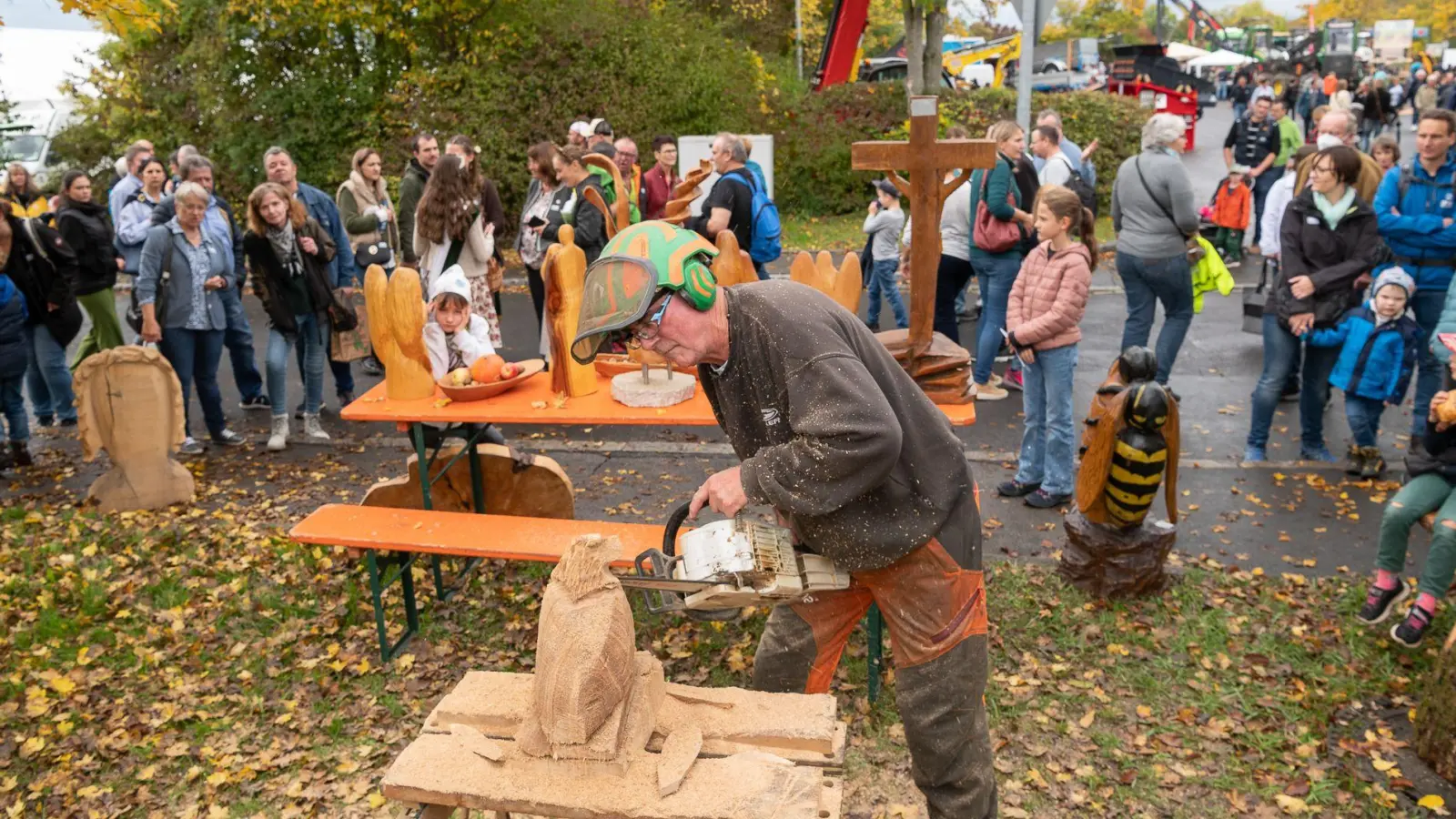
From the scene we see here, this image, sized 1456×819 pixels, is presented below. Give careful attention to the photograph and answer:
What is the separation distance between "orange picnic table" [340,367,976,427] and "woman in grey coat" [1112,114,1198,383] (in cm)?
258

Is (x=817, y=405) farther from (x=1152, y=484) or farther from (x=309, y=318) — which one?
(x=309, y=318)

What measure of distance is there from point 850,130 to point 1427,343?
11.5 metres

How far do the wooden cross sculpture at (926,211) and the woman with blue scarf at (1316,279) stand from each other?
2.45 metres

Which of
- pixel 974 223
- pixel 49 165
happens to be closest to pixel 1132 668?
pixel 974 223

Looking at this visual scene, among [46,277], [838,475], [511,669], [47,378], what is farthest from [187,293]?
[838,475]

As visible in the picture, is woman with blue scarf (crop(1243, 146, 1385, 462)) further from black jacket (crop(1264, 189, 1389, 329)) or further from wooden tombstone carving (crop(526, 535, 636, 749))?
wooden tombstone carving (crop(526, 535, 636, 749))

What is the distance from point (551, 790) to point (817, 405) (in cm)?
118

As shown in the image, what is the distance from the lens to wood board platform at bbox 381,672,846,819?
104 inches

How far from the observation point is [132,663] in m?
4.71

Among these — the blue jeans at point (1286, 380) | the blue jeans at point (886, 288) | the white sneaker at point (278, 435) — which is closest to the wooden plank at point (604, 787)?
the blue jeans at point (1286, 380)

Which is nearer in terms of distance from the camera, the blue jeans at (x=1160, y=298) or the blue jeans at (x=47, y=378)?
the blue jeans at (x=1160, y=298)

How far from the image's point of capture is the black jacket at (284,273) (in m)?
7.00

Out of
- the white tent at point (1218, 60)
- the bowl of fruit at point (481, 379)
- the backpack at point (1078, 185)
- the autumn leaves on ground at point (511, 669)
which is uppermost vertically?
the white tent at point (1218, 60)

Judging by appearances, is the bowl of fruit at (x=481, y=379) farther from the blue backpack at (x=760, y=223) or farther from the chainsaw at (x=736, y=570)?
the blue backpack at (x=760, y=223)
